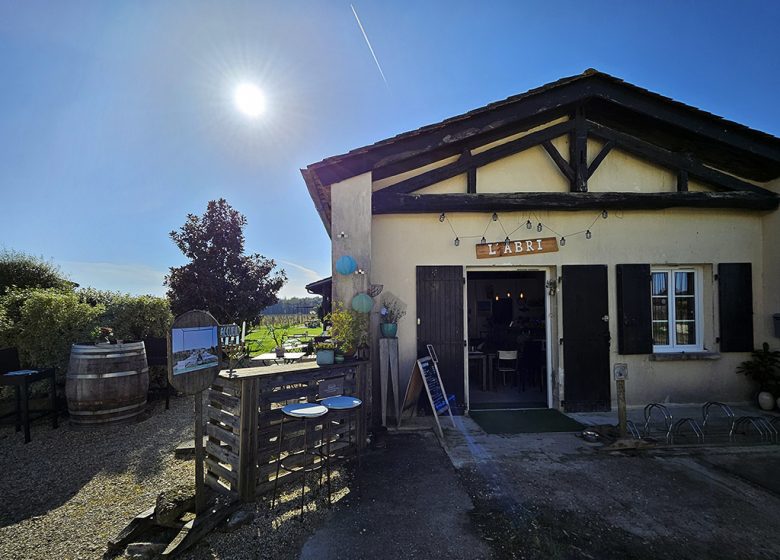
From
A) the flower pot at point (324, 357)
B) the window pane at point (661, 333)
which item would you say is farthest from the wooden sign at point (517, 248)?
the flower pot at point (324, 357)

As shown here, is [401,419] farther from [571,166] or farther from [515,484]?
[571,166]

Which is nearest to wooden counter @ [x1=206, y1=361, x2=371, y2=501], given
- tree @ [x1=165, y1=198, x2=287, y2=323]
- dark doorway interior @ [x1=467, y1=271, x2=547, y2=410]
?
dark doorway interior @ [x1=467, y1=271, x2=547, y2=410]

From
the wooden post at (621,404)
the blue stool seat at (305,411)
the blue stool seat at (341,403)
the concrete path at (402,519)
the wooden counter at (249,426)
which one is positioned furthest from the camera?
the wooden post at (621,404)

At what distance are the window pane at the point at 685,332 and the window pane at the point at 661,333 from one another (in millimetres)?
161

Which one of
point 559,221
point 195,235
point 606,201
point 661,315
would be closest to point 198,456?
point 559,221

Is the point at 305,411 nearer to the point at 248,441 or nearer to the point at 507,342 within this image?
the point at 248,441

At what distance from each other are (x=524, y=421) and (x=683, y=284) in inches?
141

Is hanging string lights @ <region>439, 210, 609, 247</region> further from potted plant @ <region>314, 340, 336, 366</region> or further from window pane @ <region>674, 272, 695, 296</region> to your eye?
potted plant @ <region>314, 340, 336, 366</region>

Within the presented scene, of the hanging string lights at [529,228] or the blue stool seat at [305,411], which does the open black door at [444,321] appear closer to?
the hanging string lights at [529,228]

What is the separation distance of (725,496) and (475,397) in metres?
3.46

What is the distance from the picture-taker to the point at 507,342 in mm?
7480

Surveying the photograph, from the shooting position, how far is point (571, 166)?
17.4 feet

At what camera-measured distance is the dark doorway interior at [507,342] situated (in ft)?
20.3

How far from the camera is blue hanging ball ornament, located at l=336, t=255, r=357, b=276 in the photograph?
14.0 feet
